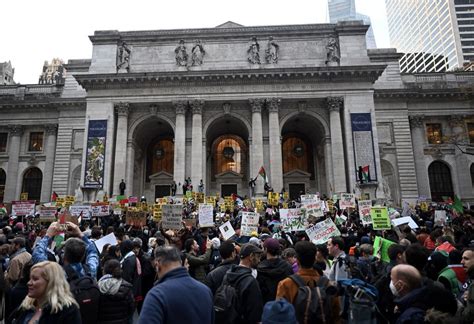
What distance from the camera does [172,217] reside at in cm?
1236

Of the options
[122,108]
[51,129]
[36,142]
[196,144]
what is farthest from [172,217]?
[36,142]

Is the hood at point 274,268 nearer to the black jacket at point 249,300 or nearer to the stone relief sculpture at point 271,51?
the black jacket at point 249,300

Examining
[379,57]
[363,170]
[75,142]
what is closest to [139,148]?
[75,142]

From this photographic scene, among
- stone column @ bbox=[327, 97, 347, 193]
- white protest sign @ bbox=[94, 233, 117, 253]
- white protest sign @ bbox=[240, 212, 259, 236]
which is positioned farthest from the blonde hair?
stone column @ bbox=[327, 97, 347, 193]

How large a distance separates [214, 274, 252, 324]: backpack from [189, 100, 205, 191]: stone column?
93.9 feet

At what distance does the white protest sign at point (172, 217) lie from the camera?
12320 mm

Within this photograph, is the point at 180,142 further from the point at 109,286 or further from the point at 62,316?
the point at 62,316

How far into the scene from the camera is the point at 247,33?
3675 cm

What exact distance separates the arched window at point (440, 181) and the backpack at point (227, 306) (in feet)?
137

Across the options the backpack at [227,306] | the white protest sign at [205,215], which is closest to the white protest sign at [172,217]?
the white protest sign at [205,215]

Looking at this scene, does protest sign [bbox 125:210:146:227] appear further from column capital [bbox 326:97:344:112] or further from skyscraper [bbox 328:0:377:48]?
skyscraper [bbox 328:0:377:48]

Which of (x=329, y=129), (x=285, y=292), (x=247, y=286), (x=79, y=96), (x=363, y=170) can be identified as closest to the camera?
(x=285, y=292)

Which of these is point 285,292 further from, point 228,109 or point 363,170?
point 228,109

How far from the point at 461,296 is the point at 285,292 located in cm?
285
